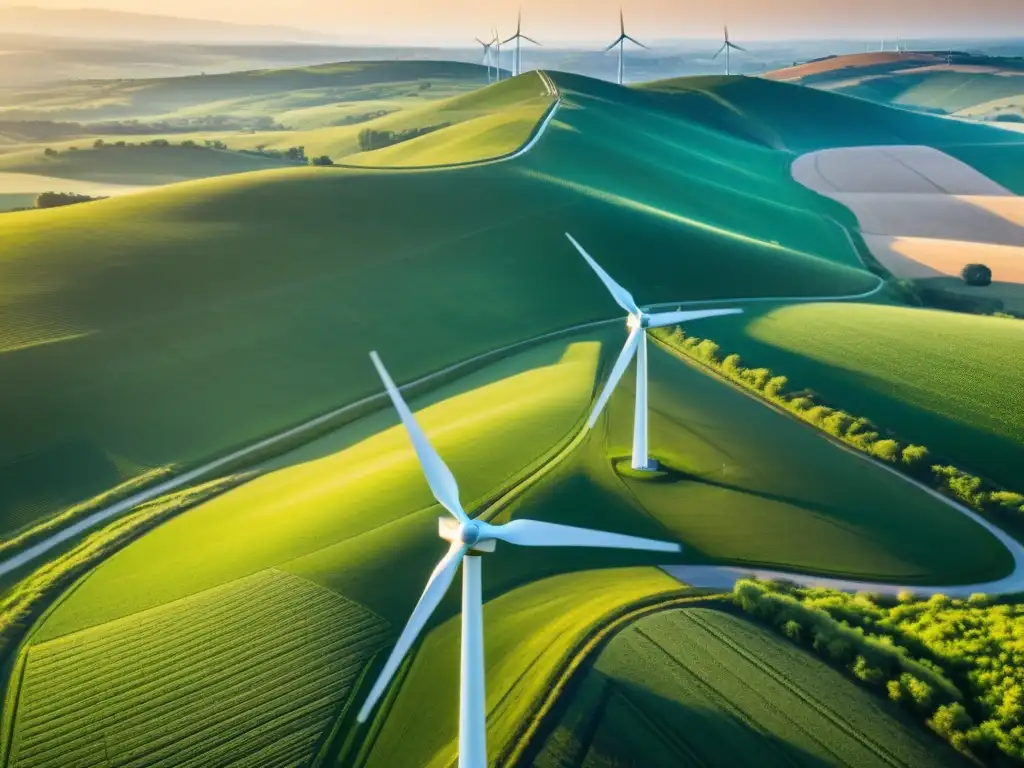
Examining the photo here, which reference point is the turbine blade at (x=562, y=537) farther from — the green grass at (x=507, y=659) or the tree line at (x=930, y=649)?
the tree line at (x=930, y=649)

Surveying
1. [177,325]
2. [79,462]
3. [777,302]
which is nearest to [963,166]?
[777,302]

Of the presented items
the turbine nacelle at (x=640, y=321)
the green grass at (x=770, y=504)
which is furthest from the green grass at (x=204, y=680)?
the turbine nacelle at (x=640, y=321)

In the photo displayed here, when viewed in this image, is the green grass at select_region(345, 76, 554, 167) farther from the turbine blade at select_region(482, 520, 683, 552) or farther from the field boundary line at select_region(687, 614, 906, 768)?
the turbine blade at select_region(482, 520, 683, 552)

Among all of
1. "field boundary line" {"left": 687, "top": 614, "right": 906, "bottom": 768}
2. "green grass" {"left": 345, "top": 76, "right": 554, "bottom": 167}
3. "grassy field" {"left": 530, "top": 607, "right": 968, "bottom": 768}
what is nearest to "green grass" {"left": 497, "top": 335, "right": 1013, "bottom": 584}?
"field boundary line" {"left": 687, "top": 614, "right": 906, "bottom": 768}

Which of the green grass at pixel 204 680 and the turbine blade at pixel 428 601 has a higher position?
the turbine blade at pixel 428 601

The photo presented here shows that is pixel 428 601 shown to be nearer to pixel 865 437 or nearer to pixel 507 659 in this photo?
pixel 507 659

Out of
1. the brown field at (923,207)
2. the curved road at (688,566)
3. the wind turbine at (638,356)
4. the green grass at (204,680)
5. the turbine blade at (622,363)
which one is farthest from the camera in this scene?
the brown field at (923,207)
